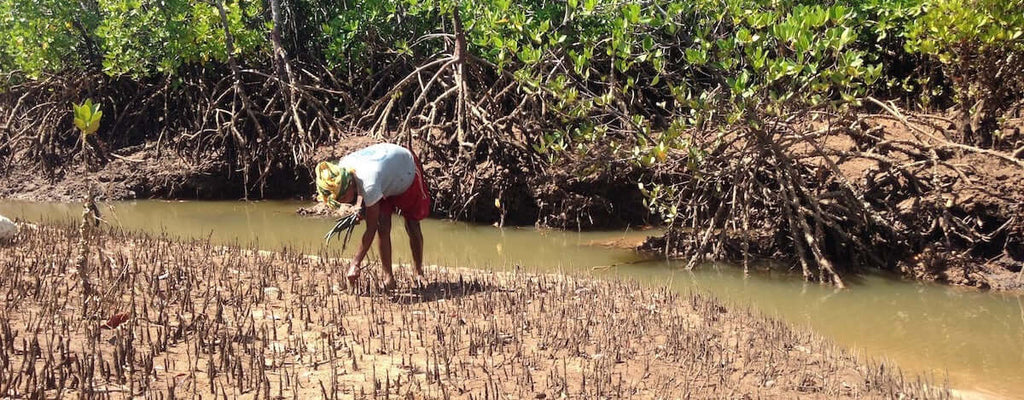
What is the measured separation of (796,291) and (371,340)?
3.98m

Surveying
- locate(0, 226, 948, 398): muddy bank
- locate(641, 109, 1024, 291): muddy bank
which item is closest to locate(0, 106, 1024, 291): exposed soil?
locate(641, 109, 1024, 291): muddy bank

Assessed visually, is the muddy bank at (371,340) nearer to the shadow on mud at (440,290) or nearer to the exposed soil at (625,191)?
the shadow on mud at (440,290)

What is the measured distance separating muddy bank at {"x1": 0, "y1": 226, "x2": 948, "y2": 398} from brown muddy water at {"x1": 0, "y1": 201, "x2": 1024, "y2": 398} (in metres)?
0.63

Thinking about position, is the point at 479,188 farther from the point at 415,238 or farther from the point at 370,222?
the point at 370,222

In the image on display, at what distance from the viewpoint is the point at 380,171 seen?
16.3 feet

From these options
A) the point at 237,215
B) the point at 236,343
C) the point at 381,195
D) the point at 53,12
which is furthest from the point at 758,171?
the point at 53,12

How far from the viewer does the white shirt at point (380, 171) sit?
493 cm

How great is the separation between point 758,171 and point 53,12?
10.4 metres

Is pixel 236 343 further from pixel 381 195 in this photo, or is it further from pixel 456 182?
pixel 456 182

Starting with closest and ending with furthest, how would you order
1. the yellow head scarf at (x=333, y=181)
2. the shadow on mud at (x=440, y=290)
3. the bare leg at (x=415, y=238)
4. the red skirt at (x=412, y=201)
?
the yellow head scarf at (x=333, y=181)
the shadow on mud at (x=440, y=290)
the red skirt at (x=412, y=201)
the bare leg at (x=415, y=238)

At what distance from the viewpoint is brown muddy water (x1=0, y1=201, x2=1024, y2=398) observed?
529cm

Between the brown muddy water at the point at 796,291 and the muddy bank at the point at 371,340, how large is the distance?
628 mm

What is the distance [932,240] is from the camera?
7.27 metres

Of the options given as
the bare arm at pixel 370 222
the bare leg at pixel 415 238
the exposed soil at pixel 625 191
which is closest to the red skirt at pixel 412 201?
the bare leg at pixel 415 238
